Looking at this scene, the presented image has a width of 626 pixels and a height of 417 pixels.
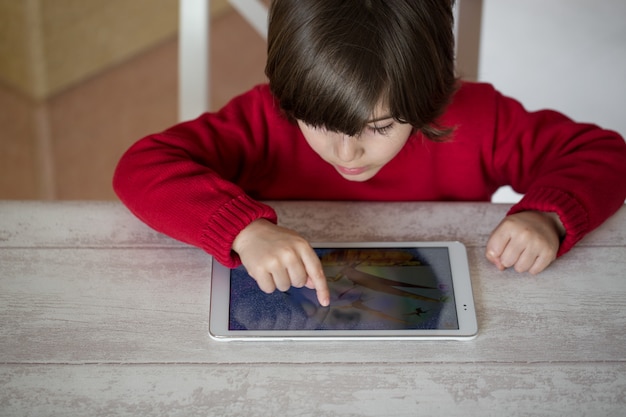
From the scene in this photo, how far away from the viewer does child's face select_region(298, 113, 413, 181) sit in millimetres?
877

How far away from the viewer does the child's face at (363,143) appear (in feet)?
2.88

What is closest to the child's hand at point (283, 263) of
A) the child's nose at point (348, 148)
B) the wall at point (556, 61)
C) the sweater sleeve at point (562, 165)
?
the child's nose at point (348, 148)

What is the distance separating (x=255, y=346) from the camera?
771 millimetres

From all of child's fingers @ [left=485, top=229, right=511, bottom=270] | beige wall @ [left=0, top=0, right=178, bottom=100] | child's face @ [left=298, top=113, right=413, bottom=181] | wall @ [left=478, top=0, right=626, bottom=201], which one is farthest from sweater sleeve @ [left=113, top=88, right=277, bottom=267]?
beige wall @ [left=0, top=0, right=178, bottom=100]

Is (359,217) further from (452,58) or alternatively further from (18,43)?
(18,43)

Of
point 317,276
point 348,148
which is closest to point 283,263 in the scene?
point 317,276

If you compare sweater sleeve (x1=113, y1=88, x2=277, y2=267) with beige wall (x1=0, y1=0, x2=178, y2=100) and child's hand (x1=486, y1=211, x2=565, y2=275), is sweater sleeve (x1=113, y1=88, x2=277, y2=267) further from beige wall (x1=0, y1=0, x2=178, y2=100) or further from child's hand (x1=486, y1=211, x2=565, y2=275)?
beige wall (x1=0, y1=0, x2=178, y2=100)

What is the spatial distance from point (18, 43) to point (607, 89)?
153 cm

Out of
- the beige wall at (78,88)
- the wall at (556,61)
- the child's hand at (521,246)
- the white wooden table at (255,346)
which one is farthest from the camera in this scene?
the beige wall at (78,88)

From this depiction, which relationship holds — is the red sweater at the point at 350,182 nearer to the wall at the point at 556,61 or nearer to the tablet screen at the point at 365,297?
the tablet screen at the point at 365,297

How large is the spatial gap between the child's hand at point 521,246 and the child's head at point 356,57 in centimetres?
15

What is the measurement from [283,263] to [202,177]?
0.53ft

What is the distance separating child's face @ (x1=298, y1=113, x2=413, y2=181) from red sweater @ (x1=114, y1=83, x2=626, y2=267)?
0.10 meters

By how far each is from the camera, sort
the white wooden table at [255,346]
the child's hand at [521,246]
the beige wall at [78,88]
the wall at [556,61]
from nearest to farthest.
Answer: the white wooden table at [255,346] → the child's hand at [521,246] → the wall at [556,61] → the beige wall at [78,88]
